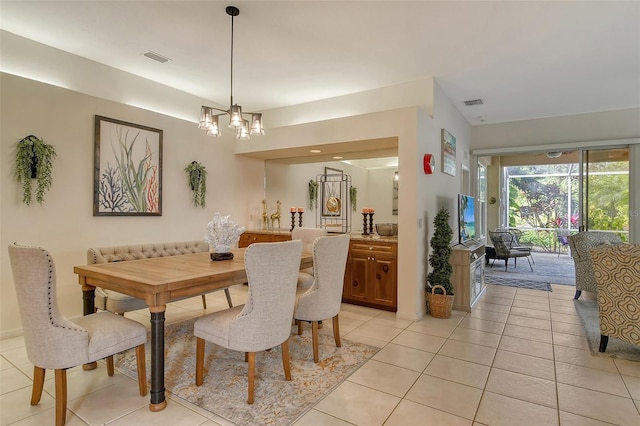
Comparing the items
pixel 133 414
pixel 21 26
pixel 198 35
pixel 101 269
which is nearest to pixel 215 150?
pixel 198 35

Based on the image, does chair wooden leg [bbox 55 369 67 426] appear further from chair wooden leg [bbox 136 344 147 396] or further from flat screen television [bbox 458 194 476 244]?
flat screen television [bbox 458 194 476 244]

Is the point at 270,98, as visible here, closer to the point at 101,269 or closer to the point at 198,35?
the point at 198,35

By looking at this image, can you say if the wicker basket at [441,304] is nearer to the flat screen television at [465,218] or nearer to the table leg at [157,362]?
the flat screen television at [465,218]

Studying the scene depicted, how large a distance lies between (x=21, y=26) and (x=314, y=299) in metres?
3.79

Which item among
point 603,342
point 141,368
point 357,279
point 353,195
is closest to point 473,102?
point 353,195

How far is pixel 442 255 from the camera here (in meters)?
3.91

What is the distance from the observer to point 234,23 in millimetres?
3064

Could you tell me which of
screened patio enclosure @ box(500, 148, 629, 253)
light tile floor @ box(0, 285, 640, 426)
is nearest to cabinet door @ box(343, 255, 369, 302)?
light tile floor @ box(0, 285, 640, 426)

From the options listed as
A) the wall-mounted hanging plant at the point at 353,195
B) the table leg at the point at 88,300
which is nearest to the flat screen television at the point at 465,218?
the wall-mounted hanging plant at the point at 353,195

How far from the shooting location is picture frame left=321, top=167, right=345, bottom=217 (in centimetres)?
593

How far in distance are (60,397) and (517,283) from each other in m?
6.38

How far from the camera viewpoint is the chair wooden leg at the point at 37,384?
2049mm

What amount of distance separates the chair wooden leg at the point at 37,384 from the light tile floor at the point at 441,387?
0.05 m

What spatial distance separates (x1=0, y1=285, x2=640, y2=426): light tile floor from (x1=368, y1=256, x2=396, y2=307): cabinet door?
52cm
